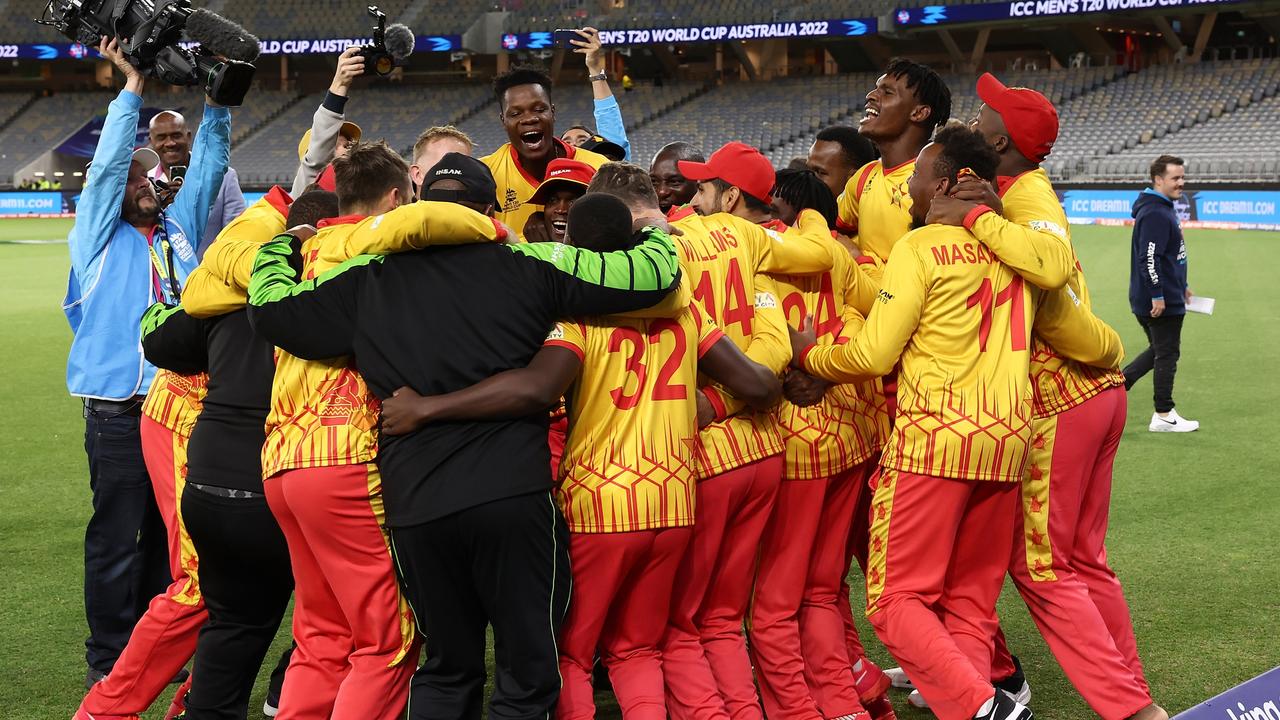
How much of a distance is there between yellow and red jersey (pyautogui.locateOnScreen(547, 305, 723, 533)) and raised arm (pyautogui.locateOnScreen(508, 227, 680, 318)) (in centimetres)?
19

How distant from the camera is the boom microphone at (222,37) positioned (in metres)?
5.39

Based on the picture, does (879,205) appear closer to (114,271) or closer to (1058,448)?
(1058,448)

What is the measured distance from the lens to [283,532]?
4.11m

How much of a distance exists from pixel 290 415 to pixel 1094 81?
140 feet

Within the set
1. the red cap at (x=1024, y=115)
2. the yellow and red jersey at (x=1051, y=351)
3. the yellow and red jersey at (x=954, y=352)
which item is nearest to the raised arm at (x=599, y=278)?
the yellow and red jersey at (x=954, y=352)

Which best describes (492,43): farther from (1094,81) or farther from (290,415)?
(290,415)

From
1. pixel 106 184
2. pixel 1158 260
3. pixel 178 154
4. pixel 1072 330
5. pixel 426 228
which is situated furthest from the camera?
pixel 1158 260

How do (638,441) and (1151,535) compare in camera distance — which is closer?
(638,441)

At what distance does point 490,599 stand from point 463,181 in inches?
49.9

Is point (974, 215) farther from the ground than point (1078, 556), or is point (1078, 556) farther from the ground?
point (974, 215)

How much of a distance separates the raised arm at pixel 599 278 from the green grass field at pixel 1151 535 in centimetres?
201

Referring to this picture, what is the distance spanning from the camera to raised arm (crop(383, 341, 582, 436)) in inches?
143

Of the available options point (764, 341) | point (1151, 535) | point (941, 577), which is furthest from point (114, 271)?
point (1151, 535)

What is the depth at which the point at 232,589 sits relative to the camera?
4266mm
